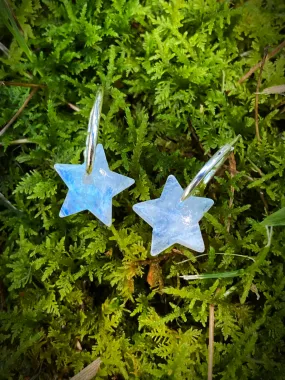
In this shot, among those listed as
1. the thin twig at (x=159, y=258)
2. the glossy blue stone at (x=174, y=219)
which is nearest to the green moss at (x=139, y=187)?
the thin twig at (x=159, y=258)

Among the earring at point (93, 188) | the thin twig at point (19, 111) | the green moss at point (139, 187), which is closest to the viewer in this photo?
the earring at point (93, 188)

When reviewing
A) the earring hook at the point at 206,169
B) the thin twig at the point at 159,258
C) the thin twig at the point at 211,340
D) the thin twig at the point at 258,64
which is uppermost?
the thin twig at the point at 258,64

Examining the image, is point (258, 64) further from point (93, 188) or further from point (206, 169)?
point (93, 188)

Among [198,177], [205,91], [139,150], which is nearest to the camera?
[198,177]

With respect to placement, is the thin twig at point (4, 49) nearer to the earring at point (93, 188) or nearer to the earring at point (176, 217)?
the earring at point (93, 188)

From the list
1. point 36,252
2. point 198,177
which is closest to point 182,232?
point 198,177

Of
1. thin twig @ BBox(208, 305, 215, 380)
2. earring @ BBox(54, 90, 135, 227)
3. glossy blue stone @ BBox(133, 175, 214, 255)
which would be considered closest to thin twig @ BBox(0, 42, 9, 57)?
earring @ BBox(54, 90, 135, 227)

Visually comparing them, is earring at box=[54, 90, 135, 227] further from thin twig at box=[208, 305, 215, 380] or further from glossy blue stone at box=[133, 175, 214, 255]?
thin twig at box=[208, 305, 215, 380]

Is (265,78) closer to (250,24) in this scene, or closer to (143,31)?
(250,24)

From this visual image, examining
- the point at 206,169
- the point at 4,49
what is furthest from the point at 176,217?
the point at 4,49
